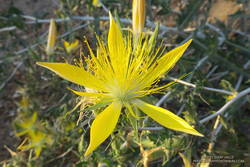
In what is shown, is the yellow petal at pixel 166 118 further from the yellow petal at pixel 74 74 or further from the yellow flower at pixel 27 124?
the yellow flower at pixel 27 124

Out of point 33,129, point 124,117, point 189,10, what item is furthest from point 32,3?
point 124,117

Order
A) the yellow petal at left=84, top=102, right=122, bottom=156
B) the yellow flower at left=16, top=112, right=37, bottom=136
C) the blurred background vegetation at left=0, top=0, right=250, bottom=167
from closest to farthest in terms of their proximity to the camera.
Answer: the yellow petal at left=84, top=102, right=122, bottom=156 → the blurred background vegetation at left=0, top=0, right=250, bottom=167 → the yellow flower at left=16, top=112, right=37, bottom=136

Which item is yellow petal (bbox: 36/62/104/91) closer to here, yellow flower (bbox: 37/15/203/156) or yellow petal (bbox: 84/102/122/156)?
yellow flower (bbox: 37/15/203/156)

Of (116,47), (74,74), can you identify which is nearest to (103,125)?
(74,74)

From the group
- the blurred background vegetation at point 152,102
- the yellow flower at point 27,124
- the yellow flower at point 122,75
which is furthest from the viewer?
the yellow flower at point 27,124

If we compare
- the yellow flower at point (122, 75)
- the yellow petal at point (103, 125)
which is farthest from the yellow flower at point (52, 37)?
the yellow petal at point (103, 125)

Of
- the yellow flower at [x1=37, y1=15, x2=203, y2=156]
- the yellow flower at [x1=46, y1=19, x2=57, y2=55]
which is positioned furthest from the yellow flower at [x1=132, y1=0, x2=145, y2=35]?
the yellow flower at [x1=46, y1=19, x2=57, y2=55]

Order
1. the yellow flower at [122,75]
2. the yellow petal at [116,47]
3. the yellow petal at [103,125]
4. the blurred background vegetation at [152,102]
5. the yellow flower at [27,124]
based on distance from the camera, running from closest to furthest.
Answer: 1. the yellow petal at [103,125]
2. the yellow flower at [122,75]
3. the yellow petal at [116,47]
4. the blurred background vegetation at [152,102]
5. the yellow flower at [27,124]
